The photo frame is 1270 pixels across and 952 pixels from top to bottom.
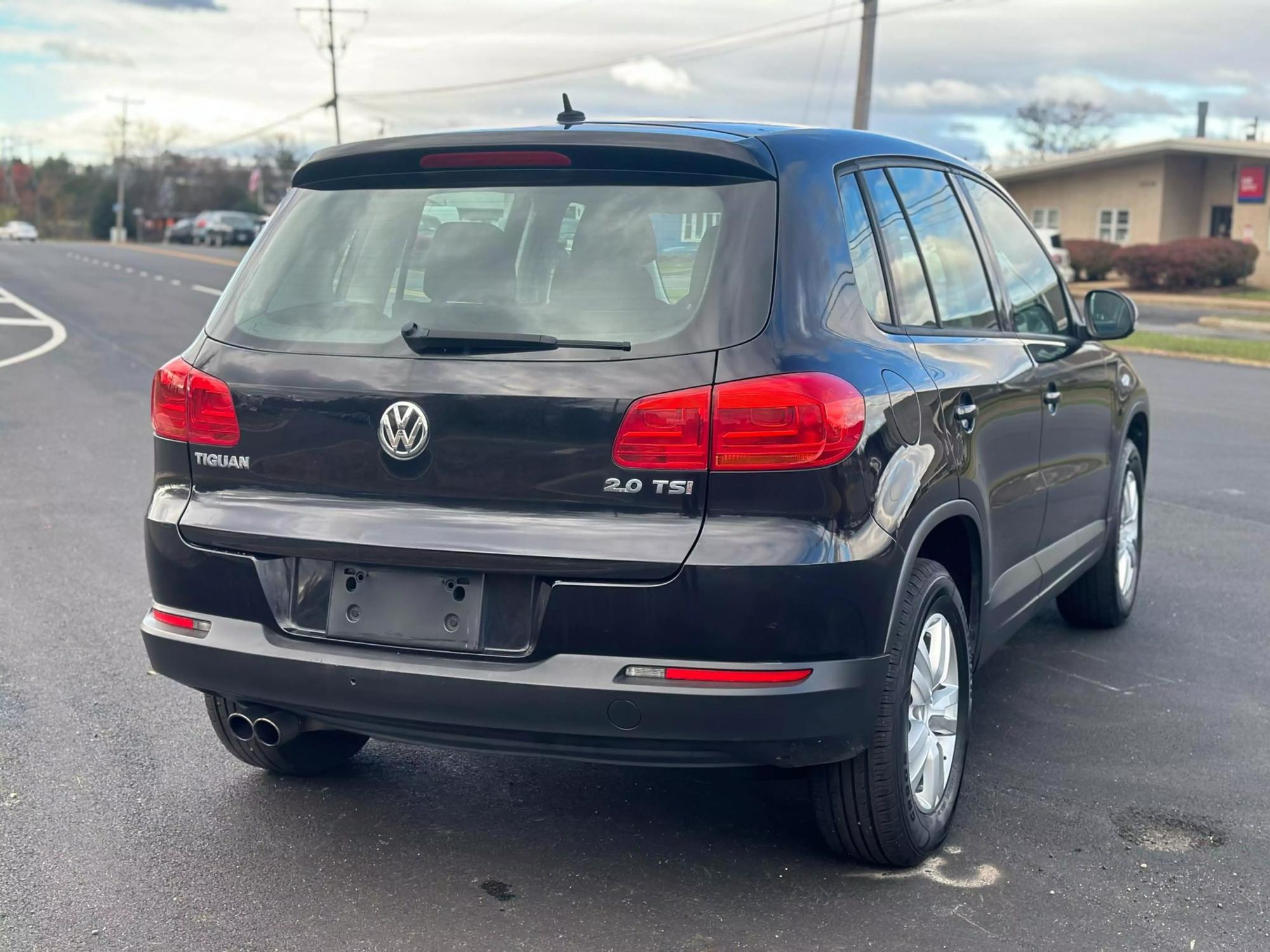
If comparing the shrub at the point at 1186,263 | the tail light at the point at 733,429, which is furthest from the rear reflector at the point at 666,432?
the shrub at the point at 1186,263

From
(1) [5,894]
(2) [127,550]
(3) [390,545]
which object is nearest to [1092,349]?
(3) [390,545]

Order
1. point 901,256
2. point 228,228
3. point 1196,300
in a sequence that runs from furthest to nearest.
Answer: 1. point 228,228
2. point 1196,300
3. point 901,256

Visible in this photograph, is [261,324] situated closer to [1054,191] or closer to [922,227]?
[922,227]

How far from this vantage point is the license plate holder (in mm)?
3348

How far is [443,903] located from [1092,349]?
3.29 metres

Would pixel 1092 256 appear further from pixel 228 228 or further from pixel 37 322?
pixel 228 228

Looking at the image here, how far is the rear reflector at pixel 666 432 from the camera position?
127 inches

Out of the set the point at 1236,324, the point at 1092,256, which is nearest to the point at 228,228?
the point at 1092,256

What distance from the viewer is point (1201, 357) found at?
20.6 m

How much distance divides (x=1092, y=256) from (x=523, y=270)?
41.2m

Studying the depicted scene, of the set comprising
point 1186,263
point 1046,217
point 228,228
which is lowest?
point 228,228

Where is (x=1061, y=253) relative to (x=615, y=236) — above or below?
below

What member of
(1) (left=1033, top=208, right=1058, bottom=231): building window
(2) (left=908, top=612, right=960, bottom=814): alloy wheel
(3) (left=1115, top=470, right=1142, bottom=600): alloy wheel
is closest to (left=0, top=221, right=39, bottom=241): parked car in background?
(1) (left=1033, top=208, right=1058, bottom=231): building window

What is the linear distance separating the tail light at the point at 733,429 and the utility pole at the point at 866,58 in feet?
86.9
